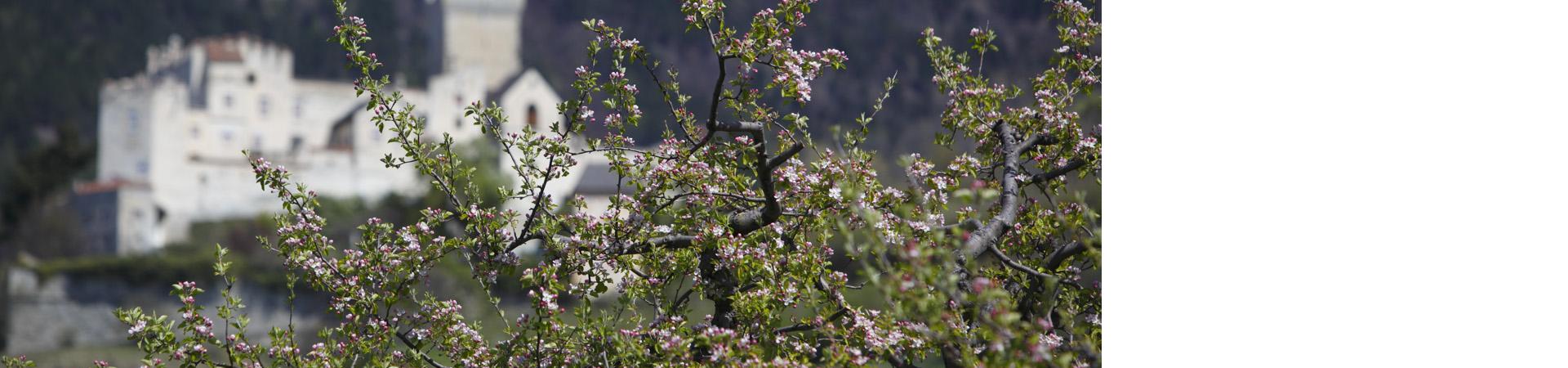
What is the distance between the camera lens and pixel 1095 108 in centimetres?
318

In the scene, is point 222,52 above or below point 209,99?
above

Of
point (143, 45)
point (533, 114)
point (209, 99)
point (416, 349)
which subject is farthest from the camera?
point (143, 45)

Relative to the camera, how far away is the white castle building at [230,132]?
33500 millimetres

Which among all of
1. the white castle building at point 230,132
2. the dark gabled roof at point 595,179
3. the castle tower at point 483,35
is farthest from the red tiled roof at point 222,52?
the dark gabled roof at point 595,179

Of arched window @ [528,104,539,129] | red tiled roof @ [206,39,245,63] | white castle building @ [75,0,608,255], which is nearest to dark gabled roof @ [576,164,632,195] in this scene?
white castle building @ [75,0,608,255]

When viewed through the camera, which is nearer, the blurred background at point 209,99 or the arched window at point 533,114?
the blurred background at point 209,99

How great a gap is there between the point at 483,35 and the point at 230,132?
8.18 m

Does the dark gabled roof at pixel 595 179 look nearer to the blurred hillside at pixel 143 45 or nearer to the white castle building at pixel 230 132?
the blurred hillside at pixel 143 45

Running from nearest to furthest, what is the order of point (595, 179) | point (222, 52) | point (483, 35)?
point (595, 179) < point (222, 52) < point (483, 35)

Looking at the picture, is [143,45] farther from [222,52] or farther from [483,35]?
[483,35]

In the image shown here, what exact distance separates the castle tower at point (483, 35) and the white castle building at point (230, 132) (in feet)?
3.41

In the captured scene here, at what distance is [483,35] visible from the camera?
139 ft

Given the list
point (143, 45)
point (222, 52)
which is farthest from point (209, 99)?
point (143, 45)
